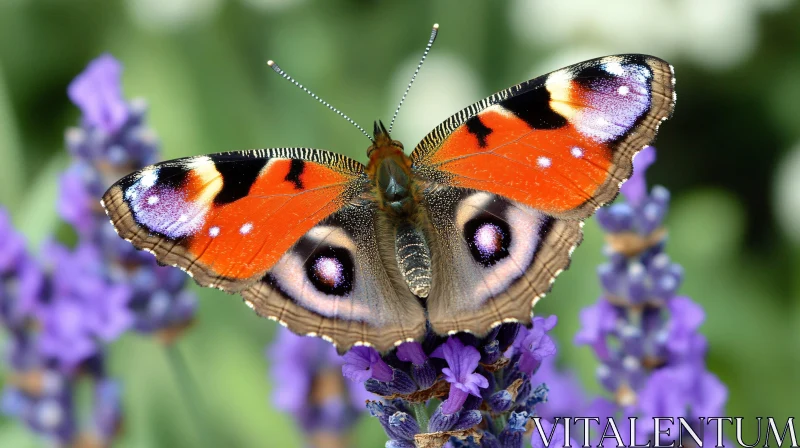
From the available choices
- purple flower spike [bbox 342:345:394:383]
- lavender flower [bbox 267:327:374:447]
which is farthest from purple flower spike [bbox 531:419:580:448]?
lavender flower [bbox 267:327:374:447]

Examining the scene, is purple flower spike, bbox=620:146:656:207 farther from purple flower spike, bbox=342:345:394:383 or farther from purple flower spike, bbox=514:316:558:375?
purple flower spike, bbox=342:345:394:383

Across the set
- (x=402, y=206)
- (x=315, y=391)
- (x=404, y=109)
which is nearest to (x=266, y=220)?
(x=402, y=206)

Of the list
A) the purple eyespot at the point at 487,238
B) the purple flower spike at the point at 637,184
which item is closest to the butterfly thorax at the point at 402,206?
the purple eyespot at the point at 487,238

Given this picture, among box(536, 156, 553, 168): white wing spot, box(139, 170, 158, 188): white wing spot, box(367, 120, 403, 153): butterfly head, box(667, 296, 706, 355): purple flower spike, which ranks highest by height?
box(367, 120, 403, 153): butterfly head

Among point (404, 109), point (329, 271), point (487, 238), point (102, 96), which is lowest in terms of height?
point (329, 271)

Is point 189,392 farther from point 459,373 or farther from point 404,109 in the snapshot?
point 404,109

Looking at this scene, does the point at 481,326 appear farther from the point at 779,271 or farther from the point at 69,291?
the point at 779,271

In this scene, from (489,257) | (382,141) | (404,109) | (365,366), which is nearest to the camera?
(365,366)
